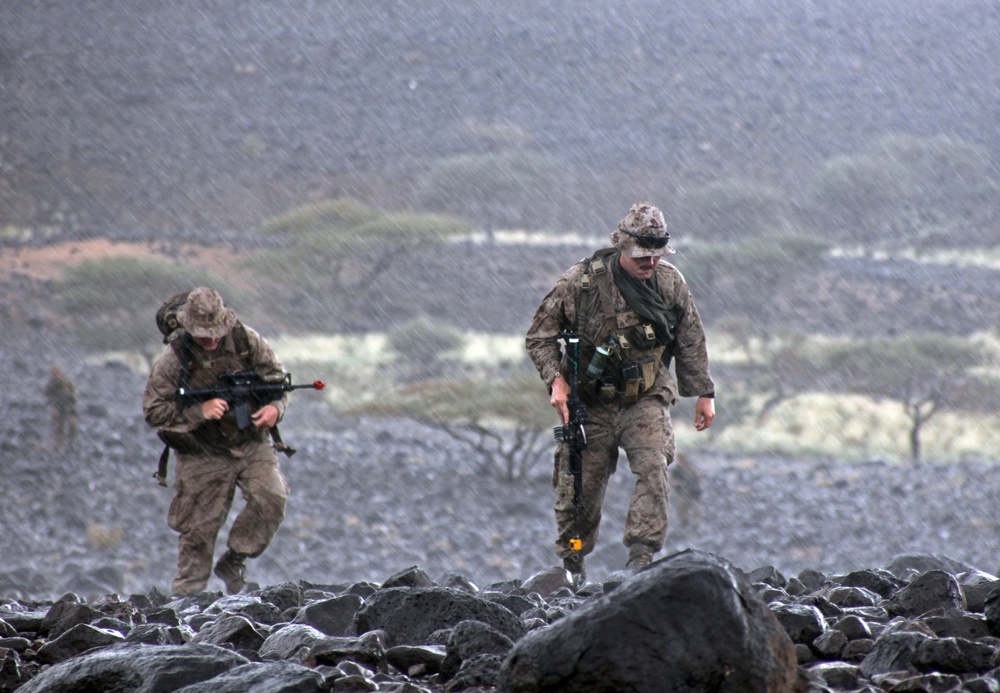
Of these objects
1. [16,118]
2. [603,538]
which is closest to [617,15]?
[16,118]

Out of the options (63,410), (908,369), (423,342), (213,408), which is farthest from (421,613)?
(423,342)

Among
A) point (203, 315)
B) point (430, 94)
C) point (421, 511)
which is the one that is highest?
point (430, 94)

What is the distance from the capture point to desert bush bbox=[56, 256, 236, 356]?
118 feet

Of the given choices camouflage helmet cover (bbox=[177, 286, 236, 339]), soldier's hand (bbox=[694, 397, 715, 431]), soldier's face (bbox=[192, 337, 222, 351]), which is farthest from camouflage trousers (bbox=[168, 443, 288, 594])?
soldier's hand (bbox=[694, 397, 715, 431])

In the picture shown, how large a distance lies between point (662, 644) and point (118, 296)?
36150 millimetres

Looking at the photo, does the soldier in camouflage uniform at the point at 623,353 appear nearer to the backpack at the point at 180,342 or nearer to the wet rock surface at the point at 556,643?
the wet rock surface at the point at 556,643

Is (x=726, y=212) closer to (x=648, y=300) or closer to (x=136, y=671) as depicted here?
(x=648, y=300)

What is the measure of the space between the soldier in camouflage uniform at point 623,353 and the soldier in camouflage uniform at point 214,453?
1.54 metres

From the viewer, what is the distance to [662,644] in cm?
279

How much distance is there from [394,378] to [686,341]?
96.3ft

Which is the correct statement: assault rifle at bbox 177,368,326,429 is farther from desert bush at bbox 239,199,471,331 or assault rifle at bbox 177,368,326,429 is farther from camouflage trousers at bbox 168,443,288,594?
desert bush at bbox 239,199,471,331

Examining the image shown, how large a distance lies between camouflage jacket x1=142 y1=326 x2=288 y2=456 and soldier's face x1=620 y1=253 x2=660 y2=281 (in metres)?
1.90

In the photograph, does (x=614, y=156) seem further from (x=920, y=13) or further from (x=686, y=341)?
(x=686, y=341)

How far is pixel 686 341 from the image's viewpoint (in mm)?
6242
